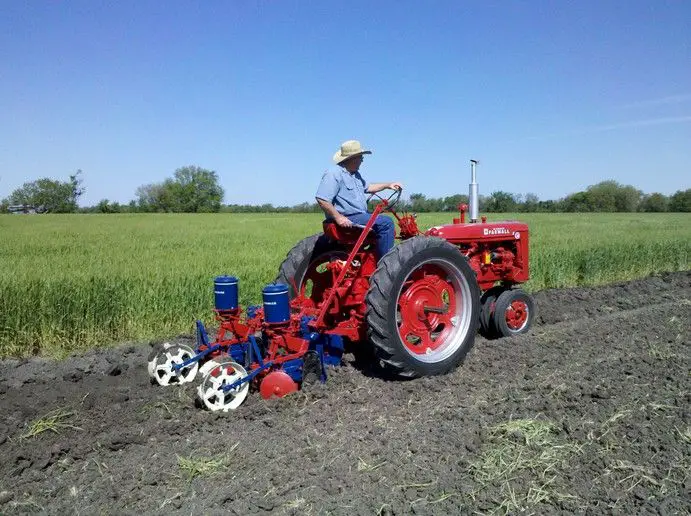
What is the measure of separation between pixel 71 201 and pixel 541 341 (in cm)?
7406

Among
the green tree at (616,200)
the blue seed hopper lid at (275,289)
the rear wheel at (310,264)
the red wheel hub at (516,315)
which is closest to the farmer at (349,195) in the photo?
the rear wheel at (310,264)

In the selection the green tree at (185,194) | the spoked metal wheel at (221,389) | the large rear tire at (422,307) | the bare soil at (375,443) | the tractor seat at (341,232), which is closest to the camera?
the bare soil at (375,443)

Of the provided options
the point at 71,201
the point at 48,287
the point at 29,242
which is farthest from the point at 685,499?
the point at 71,201

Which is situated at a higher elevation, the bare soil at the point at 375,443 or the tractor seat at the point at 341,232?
the tractor seat at the point at 341,232

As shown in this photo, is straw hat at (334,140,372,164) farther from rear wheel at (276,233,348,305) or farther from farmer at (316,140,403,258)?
rear wheel at (276,233,348,305)

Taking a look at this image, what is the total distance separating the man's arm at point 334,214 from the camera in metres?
4.72

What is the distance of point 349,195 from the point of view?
500 centimetres

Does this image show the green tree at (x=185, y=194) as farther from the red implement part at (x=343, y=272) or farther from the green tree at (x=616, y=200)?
the red implement part at (x=343, y=272)

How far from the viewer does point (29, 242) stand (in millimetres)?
14883

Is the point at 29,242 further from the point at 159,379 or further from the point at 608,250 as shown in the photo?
the point at 608,250

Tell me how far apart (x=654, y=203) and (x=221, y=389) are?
58979mm

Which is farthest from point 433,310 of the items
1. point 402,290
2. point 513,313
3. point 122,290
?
point 122,290

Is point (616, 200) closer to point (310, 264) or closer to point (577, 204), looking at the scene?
point (577, 204)

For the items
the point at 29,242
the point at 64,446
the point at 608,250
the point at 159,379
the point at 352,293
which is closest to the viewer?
the point at 64,446
